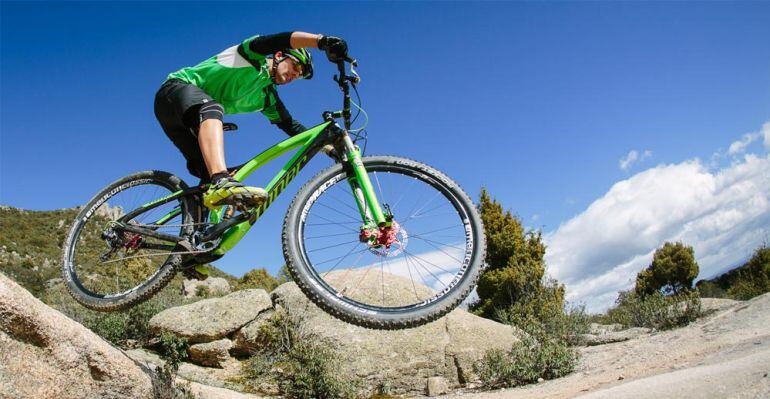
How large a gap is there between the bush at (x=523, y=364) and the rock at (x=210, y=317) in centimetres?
636

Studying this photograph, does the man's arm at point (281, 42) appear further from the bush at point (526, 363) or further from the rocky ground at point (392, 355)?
the bush at point (526, 363)

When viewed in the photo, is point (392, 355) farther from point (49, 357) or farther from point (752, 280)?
point (752, 280)

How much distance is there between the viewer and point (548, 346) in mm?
12820

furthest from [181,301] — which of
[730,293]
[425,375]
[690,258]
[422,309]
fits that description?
[690,258]

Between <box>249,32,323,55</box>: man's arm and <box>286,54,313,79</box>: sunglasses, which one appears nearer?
<box>249,32,323,55</box>: man's arm

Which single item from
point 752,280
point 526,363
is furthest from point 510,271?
point 526,363

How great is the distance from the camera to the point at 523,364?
1230 cm

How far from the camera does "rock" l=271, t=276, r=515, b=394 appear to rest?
12.7 meters

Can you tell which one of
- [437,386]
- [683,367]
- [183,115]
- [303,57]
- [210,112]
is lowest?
[683,367]

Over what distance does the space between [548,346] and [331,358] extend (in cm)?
555

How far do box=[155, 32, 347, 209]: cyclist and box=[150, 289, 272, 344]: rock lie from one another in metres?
9.26

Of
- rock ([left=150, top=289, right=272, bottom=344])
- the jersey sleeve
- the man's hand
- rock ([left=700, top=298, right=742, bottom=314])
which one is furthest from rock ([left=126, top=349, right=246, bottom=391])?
rock ([left=700, top=298, right=742, bottom=314])

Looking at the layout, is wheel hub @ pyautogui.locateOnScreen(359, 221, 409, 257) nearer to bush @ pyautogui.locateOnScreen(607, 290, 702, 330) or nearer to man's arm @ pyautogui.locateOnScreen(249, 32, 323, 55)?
man's arm @ pyautogui.locateOnScreen(249, 32, 323, 55)

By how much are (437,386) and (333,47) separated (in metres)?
10.3
